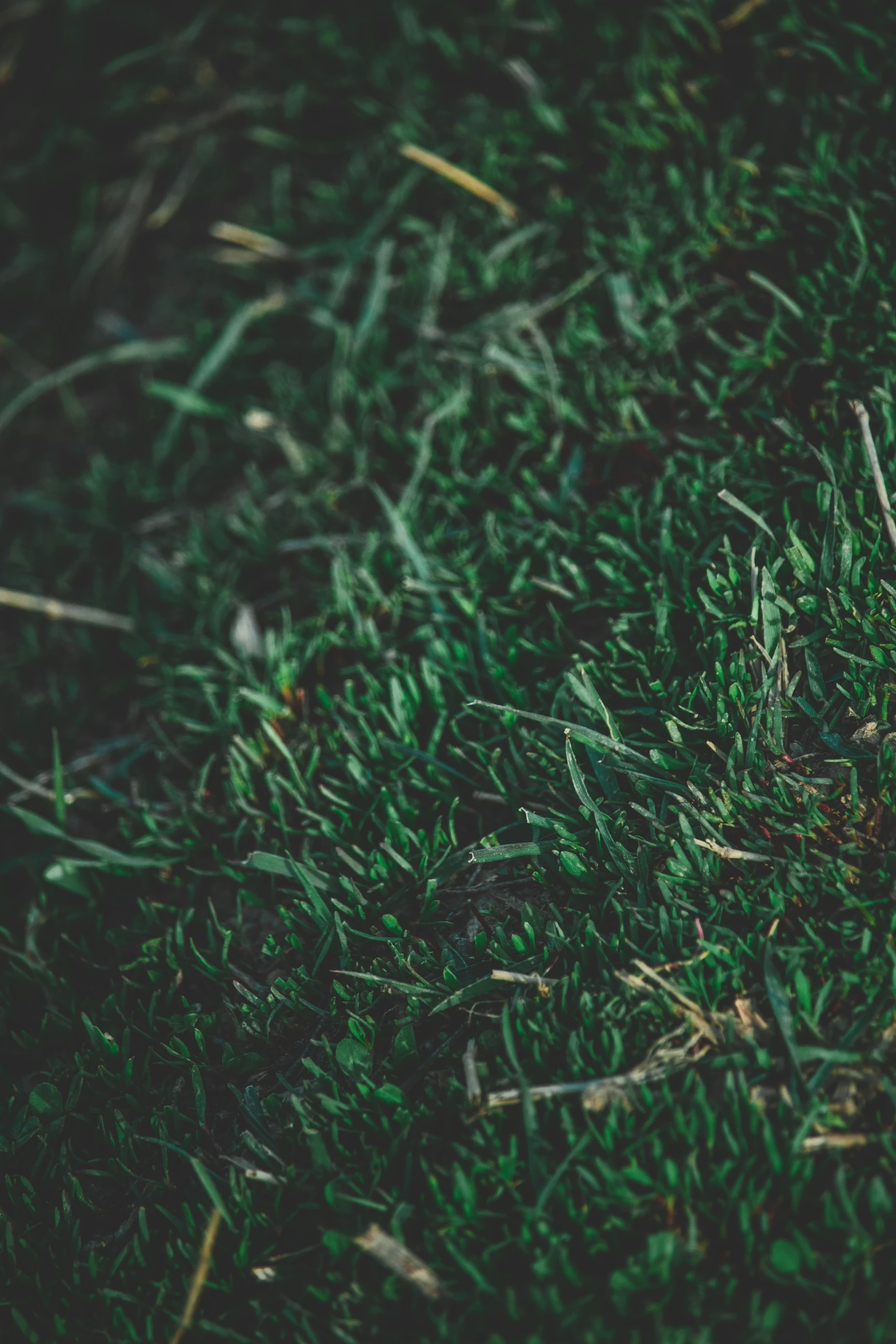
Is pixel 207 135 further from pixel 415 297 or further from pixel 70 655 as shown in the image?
pixel 70 655

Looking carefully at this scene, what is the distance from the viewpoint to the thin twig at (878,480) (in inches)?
59.6

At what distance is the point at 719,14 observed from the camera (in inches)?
85.3

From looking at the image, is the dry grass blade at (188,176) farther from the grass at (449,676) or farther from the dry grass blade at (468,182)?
the dry grass blade at (468,182)

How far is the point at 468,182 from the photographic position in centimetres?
228

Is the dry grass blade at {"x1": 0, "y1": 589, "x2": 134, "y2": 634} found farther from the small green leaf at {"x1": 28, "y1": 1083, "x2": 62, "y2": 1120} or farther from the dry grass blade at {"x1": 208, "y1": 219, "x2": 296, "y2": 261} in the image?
the dry grass blade at {"x1": 208, "y1": 219, "x2": 296, "y2": 261}

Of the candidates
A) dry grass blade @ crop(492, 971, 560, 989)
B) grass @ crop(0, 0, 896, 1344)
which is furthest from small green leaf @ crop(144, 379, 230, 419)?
dry grass blade @ crop(492, 971, 560, 989)

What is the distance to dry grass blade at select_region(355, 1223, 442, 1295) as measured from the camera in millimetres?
1175

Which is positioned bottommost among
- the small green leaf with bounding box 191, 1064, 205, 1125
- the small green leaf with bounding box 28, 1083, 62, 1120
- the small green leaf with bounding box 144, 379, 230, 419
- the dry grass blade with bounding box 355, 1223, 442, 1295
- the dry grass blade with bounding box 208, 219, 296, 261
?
the small green leaf with bounding box 28, 1083, 62, 1120

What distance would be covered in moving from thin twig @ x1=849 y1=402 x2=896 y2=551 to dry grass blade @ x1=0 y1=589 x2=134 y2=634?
1.54 metres

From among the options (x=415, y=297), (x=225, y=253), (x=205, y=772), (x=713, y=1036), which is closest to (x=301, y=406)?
(x=415, y=297)

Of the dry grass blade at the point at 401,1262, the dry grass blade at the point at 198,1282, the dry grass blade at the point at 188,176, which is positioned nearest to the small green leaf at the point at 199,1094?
the dry grass blade at the point at 198,1282

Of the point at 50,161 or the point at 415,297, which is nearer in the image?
the point at 415,297

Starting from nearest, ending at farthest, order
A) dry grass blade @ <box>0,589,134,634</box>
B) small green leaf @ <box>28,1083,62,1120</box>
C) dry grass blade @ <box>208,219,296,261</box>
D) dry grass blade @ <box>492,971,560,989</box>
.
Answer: dry grass blade @ <box>492,971,560,989</box> → small green leaf @ <box>28,1083,62,1120</box> → dry grass blade @ <box>0,589,134,634</box> → dry grass blade @ <box>208,219,296,261</box>

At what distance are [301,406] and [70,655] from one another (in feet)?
2.68
